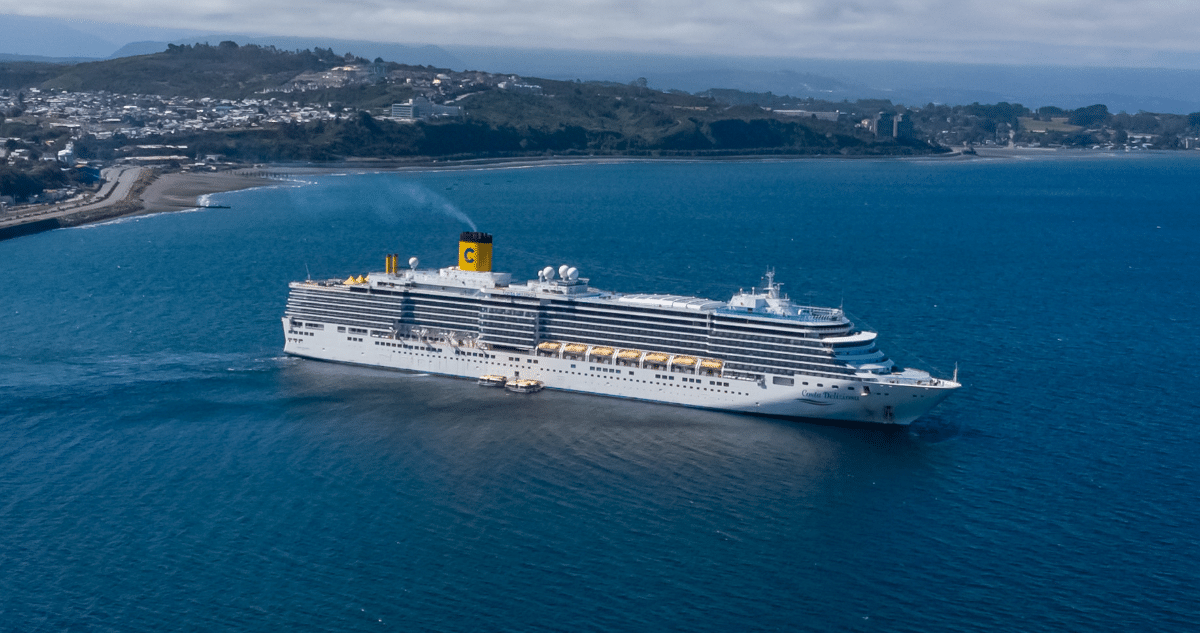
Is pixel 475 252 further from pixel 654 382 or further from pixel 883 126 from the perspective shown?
pixel 883 126

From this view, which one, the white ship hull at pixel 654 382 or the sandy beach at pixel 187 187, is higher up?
the sandy beach at pixel 187 187

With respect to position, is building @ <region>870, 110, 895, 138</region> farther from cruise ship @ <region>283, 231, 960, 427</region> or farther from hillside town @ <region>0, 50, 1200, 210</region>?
cruise ship @ <region>283, 231, 960, 427</region>

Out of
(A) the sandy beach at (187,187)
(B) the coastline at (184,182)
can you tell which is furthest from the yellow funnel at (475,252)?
(A) the sandy beach at (187,187)

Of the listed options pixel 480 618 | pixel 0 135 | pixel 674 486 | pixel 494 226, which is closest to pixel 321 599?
pixel 480 618

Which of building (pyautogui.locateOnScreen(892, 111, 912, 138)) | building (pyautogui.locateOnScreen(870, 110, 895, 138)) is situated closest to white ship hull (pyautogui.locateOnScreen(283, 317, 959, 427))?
building (pyautogui.locateOnScreen(892, 111, 912, 138))

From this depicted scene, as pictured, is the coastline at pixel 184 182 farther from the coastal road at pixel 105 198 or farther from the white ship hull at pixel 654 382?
the white ship hull at pixel 654 382

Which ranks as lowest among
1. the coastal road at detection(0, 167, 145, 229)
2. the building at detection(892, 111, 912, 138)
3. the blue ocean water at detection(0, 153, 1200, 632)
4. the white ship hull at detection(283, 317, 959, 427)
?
the blue ocean water at detection(0, 153, 1200, 632)

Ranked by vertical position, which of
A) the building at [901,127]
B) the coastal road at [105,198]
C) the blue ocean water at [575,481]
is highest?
the building at [901,127]
